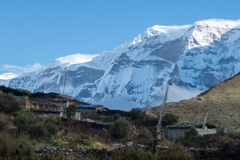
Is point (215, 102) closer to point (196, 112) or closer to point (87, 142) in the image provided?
point (196, 112)

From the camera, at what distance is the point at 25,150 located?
78.9ft

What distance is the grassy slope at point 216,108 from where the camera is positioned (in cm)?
6775

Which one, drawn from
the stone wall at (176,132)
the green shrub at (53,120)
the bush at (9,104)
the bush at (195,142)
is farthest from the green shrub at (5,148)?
the stone wall at (176,132)

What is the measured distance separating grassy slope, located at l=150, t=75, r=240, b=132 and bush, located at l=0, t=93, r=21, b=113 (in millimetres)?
26757

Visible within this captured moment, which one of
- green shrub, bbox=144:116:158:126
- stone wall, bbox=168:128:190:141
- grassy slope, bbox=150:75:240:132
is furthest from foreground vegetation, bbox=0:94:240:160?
grassy slope, bbox=150:75:240:132

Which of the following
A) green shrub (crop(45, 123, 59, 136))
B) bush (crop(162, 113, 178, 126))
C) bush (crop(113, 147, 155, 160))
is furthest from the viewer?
bush (crop(162, 113, 178, 126))

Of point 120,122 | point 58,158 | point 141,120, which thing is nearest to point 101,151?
point 58,158

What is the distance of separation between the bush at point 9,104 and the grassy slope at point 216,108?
26.8 metres

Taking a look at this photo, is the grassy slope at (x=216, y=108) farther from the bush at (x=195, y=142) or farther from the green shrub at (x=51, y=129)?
the green shrub at (x=51, y=129)

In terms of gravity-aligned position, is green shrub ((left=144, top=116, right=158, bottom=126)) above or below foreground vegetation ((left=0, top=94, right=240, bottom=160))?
above

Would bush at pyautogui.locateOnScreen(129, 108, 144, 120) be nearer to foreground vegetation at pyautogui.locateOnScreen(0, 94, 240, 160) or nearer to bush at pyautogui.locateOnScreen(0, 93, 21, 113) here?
foreground vegetation at pyautogui.locateOnScreen(0, 94, 240, 160)

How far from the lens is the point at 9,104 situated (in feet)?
145

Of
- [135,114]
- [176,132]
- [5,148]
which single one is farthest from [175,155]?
[135,114]

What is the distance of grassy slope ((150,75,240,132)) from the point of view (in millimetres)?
67750
